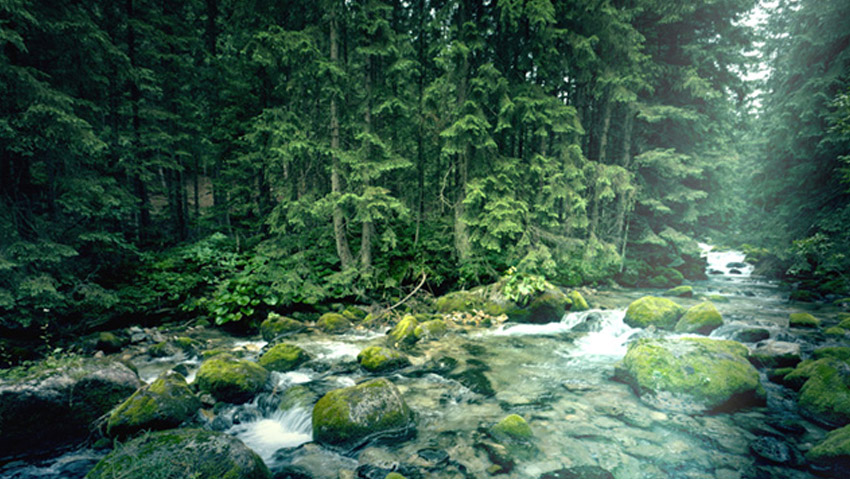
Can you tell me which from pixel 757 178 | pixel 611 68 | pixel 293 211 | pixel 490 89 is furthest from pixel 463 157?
pixel 757 178

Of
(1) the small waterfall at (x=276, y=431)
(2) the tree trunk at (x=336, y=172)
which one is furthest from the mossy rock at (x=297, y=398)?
(2) the tree trunk at (x=336, y=172)

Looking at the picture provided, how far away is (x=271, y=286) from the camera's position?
10734 millimetres

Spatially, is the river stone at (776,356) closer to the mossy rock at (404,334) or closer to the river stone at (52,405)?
the mossy rock at (404,334)

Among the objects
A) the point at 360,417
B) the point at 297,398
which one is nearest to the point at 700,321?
the point at 360,417

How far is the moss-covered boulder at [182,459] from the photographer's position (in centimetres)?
340

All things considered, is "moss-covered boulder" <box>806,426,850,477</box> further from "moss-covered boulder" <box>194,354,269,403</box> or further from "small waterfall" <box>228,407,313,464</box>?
"moss-covered boulder" <box>194,354,269,403</box>

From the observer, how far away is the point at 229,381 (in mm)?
5984

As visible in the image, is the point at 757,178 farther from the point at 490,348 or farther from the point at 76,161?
the point at 76,161

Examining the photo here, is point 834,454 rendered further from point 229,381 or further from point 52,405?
point 52,405

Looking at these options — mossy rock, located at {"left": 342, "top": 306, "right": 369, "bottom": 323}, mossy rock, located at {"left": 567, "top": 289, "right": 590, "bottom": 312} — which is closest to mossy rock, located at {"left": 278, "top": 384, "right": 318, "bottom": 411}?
mossy rock, located at {"left": 342, "top": 306, "right": 369, "bottom": 323}

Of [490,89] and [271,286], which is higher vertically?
[490,89]

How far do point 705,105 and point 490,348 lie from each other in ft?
54.0

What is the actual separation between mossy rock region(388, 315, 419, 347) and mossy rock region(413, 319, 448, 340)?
0.46ft

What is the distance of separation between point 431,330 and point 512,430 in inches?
193
